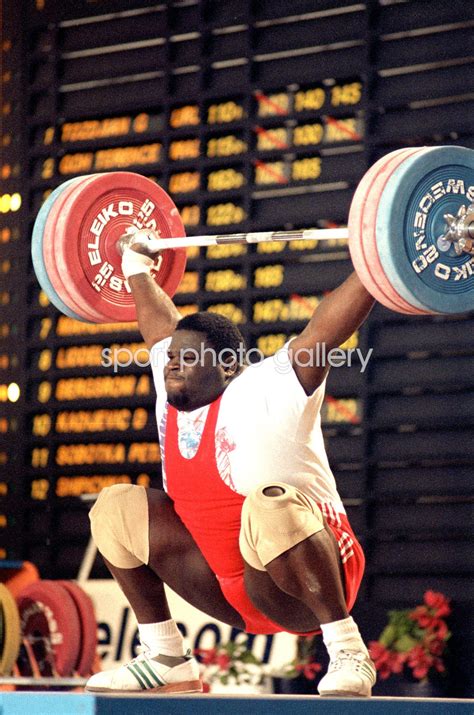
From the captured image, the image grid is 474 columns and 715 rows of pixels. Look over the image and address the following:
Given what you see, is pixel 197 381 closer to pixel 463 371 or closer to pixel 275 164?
pixel 463 371

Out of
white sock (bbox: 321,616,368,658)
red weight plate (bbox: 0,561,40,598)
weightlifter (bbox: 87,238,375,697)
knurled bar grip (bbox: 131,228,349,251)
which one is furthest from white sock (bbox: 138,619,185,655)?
red weight plate (bbox: 0,561,40,598)

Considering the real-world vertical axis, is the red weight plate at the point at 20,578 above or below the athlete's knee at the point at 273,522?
below

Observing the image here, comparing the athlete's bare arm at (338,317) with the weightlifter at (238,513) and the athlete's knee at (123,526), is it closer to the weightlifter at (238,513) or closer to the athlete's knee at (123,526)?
the weightlifter at (238,513)

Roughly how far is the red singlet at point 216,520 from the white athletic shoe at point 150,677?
0.63ft

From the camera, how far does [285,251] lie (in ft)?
16.5

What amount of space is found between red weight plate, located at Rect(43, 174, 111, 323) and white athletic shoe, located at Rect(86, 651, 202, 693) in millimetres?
773

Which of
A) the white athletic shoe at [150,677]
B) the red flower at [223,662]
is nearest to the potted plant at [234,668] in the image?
the red flower at [223,662]

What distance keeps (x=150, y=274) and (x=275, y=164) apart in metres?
2.12

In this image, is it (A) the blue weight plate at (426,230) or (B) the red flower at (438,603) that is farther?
(B) the red flower at (438,603)

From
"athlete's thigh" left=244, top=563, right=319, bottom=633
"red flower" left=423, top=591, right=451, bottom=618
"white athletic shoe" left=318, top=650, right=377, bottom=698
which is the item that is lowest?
"red flower" left=423, top=591, right=451, bottom=618

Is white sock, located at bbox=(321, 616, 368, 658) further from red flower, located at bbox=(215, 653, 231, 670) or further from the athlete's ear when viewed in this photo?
red flower, located at bbox=(215, 653, 231, 670)

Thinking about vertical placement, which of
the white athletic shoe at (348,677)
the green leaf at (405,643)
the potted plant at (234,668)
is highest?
the white athletic shoe at (348,677)

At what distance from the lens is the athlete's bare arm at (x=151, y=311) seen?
304 cm

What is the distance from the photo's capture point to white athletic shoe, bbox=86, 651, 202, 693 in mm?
2881
